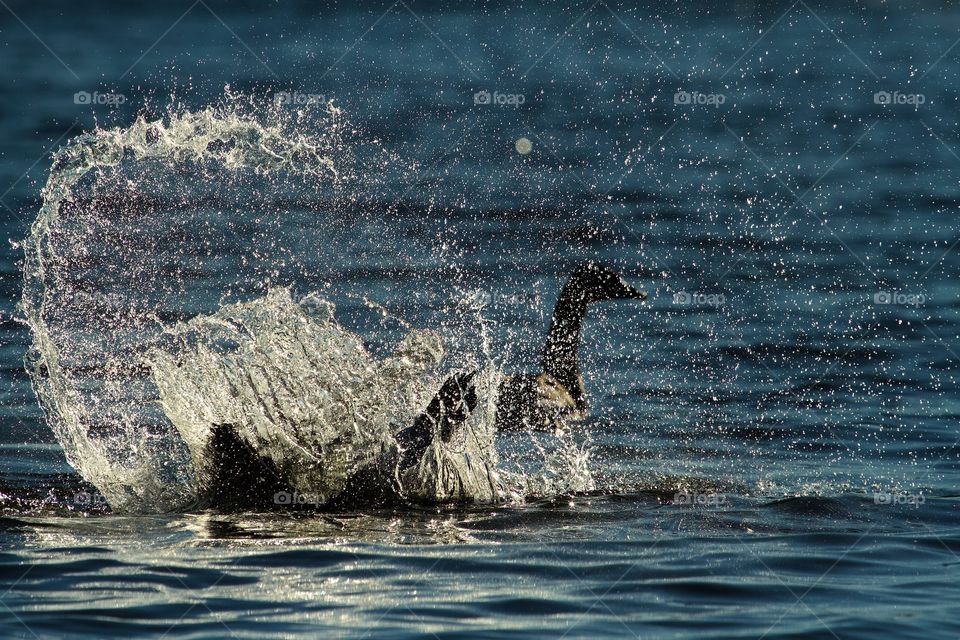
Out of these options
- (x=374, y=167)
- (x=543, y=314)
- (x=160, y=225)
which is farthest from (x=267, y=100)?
(x=543, y=314)

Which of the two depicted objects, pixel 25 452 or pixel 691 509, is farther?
pixel 25 452

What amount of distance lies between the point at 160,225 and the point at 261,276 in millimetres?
2139

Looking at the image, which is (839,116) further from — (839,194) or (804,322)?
(804,322)

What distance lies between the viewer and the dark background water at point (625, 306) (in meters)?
6.54

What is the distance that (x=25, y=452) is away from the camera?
404 inches
